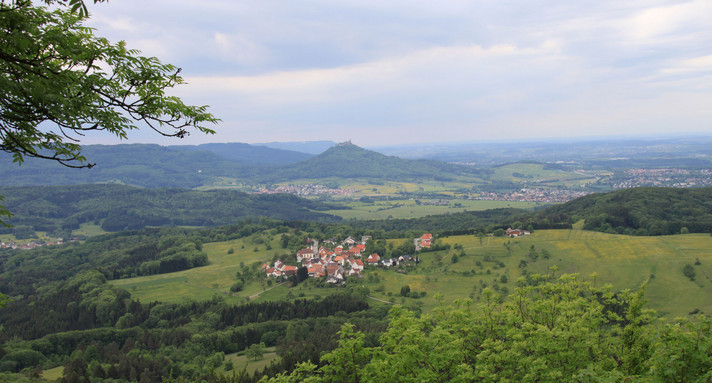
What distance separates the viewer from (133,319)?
58.9 meters

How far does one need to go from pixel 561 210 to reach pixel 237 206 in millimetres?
135037

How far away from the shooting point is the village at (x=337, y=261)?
7288 centimetres

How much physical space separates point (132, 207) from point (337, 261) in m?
135

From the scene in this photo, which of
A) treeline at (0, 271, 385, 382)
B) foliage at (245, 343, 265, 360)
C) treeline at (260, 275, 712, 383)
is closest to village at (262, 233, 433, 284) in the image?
treeline at (0, 271, 385, 382)

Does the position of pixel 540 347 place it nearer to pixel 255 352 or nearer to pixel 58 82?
pixel 58 82

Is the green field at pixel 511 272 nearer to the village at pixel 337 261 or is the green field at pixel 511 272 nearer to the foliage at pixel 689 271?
the foliage at pixel 689 271

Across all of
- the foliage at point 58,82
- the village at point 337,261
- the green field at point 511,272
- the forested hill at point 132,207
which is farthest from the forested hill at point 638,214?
the foliage at point 58,82

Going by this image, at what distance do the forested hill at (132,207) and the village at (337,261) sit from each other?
6893 centimetres

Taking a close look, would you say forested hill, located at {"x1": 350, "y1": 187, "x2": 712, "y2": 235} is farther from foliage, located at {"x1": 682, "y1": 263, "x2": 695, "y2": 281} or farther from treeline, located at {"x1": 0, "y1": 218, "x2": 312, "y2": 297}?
treeline, located at {"x1": 0, "y1": 218, "x2": 312, "y2": 297}

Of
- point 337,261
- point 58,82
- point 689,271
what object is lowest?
point 337,261

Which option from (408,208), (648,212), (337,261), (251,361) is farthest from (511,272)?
(408,208)

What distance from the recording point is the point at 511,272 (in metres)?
67.2

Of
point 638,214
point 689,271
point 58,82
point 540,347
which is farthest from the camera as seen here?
point 638,214

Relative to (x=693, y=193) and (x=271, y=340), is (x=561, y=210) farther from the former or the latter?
(x=271, y=340)
